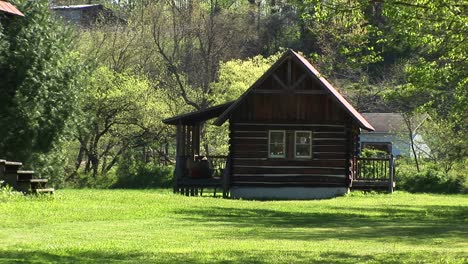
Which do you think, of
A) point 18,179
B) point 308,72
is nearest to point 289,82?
point 308,72

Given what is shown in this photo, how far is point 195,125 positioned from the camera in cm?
4662

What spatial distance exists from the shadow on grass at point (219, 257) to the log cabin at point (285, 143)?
25334 mm

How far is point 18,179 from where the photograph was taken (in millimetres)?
30594

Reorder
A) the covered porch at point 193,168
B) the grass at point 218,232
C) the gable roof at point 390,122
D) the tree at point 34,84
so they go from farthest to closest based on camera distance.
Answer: the gable roof at point 390,122 → the covered porch at point 193,168 → the tree at point 34,84 → the grass at point 218,232

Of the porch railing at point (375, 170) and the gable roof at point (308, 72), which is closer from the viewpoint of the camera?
the gable roof at point (308, 72)

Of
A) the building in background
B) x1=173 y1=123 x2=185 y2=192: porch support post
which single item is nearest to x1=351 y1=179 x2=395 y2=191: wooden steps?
x1=173 y1=123 x2=185 y2=192: porch support post

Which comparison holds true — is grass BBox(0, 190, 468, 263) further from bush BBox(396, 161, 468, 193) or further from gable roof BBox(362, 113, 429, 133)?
gable roof BBox(362, 113, 429, 133)

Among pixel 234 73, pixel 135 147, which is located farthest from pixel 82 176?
pixel 234 73

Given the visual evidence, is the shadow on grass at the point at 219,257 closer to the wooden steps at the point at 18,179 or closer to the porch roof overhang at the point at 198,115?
the wooden steps at the point at 18,179

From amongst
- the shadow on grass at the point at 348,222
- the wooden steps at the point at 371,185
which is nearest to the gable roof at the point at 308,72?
the wooden steps at the point at 371,185

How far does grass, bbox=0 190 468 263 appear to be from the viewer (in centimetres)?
1691

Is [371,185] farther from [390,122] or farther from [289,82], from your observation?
[390,122]

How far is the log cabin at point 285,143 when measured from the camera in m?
43.1

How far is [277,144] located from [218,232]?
70.8ft
